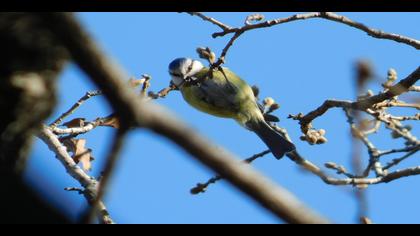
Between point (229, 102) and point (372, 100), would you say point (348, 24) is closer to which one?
point (372, 100)

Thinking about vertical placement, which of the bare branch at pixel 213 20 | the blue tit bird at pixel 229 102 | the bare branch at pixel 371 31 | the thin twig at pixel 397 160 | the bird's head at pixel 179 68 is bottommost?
the thin twig at pixel 397 160

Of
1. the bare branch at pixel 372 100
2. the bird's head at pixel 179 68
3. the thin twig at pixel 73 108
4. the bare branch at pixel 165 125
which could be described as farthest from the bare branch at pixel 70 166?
the bird's head at pixel 179 68

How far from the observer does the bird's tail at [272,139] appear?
581 centimetres

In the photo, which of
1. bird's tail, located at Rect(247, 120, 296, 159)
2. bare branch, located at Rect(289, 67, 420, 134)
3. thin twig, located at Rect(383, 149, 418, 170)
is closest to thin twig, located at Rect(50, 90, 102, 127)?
bare branch, located at Rect(289, 67, 420, 134)

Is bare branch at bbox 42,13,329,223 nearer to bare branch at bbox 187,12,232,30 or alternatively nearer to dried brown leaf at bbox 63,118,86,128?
bare branch at bbox 187,12,232,30

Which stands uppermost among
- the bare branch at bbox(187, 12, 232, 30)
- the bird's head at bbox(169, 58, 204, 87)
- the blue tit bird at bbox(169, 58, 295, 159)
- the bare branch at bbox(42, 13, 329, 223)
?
the bird's head at bbox(169, 58, 204, 87)

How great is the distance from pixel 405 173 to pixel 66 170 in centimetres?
166

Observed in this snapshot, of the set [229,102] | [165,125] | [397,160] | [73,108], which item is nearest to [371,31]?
[397,160]

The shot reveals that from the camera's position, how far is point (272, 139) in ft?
20.1

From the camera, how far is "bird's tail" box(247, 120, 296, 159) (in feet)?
19.1

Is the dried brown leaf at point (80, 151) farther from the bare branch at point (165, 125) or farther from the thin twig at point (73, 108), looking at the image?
the bare branch at point (165, 125)

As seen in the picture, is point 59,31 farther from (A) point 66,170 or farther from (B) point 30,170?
(A) point 66,170
